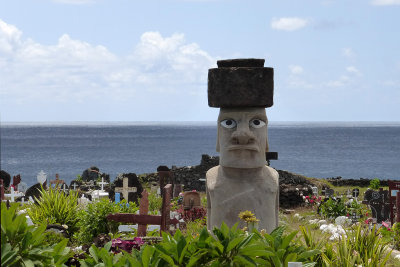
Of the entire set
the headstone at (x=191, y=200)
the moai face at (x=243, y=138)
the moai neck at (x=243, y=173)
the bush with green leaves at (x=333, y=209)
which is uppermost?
the moai face at (x=243, y=138)

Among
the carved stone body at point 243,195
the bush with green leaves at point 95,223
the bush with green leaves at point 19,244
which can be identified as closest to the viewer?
the bush with green leaves at point 19,244

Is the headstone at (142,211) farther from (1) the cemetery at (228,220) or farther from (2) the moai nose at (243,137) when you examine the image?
(2) the moai nose at (243,137)

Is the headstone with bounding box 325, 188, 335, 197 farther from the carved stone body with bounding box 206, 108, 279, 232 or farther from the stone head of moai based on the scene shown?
the stone head of moai

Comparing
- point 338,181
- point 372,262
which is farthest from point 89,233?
point 338,181

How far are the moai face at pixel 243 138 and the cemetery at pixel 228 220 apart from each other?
2 centimetres

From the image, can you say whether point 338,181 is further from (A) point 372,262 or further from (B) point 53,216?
(A) point 372,262

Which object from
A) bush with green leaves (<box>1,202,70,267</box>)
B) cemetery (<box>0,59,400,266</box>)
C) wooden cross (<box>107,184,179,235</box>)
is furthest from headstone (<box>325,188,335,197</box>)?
bush with green leaves (<box>1,202,70,267</box>)

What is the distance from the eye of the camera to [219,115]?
9.27 m

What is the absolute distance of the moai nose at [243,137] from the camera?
892 centimetres

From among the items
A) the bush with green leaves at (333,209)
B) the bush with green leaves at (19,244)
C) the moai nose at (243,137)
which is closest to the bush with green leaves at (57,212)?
the moai nose at (243,137)

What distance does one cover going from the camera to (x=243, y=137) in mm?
8938

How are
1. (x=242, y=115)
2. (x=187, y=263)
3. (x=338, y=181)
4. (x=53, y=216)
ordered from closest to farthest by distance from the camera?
1. (x=187, y=263)
2. (x=242, y=115)
3. (x=53, y=216)
4. (x=338, y=181)

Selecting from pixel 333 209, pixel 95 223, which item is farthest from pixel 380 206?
pixel 95 223

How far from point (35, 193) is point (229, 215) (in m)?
11.0
